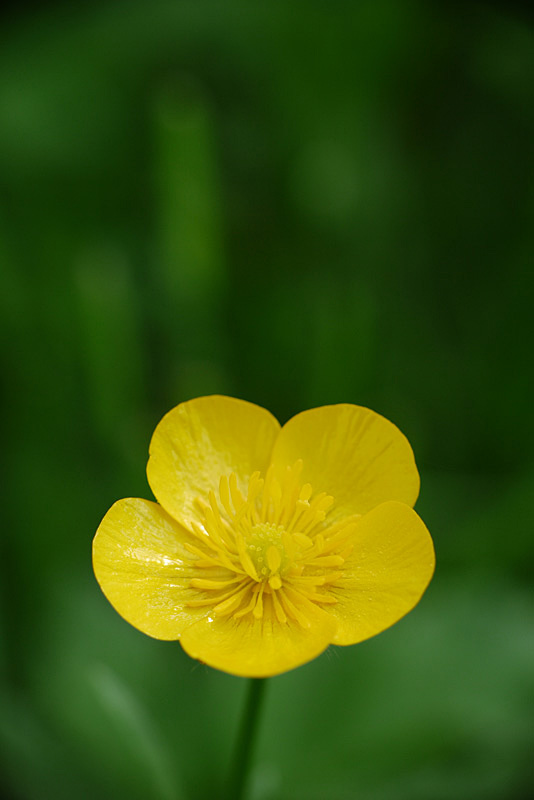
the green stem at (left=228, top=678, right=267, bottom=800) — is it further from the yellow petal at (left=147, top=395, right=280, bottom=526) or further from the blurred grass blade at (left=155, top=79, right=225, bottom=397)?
the blurred grass blade at (left=155, top=79, right=225, bottom=397)

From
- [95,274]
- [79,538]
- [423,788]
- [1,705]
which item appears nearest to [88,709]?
[1,705]

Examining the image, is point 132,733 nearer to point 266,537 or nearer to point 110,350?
point 266,537

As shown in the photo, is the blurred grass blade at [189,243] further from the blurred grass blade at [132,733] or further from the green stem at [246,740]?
the green stem at [246,740]

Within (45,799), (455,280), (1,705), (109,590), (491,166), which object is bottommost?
(45,799)

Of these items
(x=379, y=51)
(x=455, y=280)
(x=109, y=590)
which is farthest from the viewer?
(x=379, y=51)

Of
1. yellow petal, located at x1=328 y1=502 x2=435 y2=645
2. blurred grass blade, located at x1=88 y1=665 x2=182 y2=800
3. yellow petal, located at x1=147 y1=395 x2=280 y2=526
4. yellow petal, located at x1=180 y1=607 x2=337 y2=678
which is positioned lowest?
blurred grass blade, located at x1=88 y1=665 x2=182 y2=800

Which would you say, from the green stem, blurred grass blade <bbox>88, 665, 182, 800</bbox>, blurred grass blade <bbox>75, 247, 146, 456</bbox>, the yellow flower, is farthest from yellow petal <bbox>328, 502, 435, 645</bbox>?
blurred grass blade <bbox>75, 247, 146, 456</bbox>

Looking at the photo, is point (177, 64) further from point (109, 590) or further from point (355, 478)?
point (109, 590)
